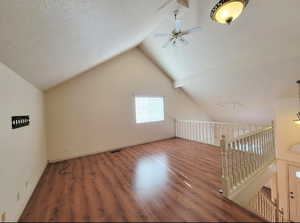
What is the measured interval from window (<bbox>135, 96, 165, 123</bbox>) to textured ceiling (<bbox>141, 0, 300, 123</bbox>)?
4.14 feet

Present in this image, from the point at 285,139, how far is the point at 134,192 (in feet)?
16.9

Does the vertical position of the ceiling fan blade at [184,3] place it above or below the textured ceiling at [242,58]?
above

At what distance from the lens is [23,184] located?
1974 millimetres

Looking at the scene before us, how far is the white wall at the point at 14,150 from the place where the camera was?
153 cm

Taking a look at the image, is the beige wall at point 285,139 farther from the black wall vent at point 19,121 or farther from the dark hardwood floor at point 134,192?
the black wall vent at point 19,121

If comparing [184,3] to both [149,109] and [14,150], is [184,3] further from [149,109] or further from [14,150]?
[14,150]

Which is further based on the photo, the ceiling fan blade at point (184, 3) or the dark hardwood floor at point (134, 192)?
the ceiling fan blade at point (184, 3)

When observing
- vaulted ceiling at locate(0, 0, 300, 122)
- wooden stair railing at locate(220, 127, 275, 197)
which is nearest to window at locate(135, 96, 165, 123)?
vaulted ceiling at locate(0, 0, 300, 122)

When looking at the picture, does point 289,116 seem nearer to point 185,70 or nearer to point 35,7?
point 185,70

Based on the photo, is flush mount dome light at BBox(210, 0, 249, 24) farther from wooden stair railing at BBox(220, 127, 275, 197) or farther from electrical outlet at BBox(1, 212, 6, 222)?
electrical outlet at BBox(1, 212, 6, 222)

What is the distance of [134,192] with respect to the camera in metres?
2.23

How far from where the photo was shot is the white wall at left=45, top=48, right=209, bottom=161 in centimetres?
377

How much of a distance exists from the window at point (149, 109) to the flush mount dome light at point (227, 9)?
393 cm

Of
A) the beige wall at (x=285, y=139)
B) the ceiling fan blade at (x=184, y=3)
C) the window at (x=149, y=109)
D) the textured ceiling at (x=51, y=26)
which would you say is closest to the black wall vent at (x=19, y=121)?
the textured ceiling at (x=51, y=26)
